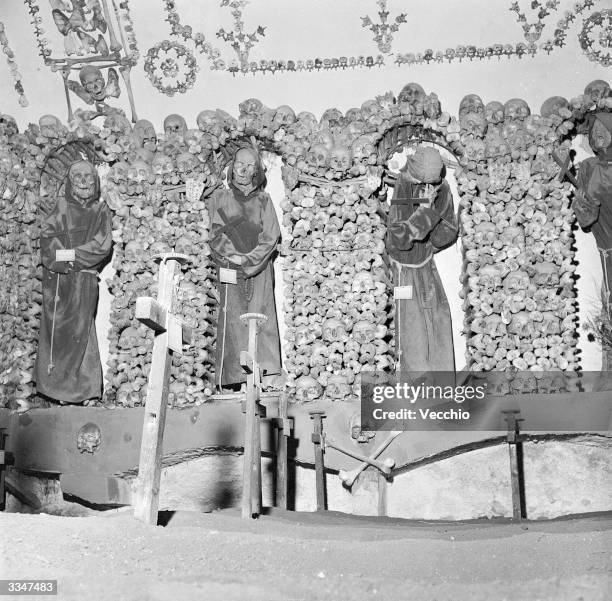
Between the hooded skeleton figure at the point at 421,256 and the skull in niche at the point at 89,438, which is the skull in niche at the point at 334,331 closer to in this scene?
the hooded skeleton figure at the point at 421,256

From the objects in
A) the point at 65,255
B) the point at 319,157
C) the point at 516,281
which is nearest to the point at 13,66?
the point at 65,255

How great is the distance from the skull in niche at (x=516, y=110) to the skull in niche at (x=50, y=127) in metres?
4.21

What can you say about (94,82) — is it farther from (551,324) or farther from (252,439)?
(551,324)

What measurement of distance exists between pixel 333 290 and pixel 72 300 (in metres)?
2.47

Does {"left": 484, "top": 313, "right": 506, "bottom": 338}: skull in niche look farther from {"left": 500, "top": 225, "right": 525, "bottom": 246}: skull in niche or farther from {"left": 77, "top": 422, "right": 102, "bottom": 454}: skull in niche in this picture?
{"left": 77, "top": 422, "right": 102, "bottom": 454}: skull in niche

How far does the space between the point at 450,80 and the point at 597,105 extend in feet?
4.44

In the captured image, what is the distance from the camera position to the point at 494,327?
28.1ft

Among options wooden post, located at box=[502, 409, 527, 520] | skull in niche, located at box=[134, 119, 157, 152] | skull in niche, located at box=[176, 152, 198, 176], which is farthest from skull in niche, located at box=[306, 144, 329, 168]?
wooden post, located at box=[502, 409, 527, 520]

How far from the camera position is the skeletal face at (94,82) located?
31.4 feet

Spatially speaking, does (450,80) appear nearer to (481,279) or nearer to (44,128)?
(481,279)

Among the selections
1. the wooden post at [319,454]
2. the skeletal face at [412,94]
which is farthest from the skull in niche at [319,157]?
the wooden post at [319,454]

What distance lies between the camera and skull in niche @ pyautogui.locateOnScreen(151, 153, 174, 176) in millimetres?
9234

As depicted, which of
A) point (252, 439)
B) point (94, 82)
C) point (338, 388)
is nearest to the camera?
point (252, 439)

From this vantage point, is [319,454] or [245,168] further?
[245,168]
